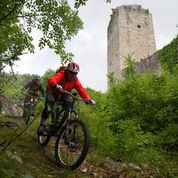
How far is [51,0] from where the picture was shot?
441 inches

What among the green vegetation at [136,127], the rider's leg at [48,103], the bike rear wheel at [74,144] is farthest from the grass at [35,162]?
the rider's leg at [48,103]

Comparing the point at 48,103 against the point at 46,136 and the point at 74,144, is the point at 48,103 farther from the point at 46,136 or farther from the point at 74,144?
the point at 74,144

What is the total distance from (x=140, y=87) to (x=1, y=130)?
14.8 ft

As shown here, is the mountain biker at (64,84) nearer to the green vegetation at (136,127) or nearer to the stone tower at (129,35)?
the green vegetation at (136,127)

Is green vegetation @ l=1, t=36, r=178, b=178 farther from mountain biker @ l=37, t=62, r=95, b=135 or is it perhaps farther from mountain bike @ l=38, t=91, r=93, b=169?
mountain biker @ l=37, t=62, r=95, b=135

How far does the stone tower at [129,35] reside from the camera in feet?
149

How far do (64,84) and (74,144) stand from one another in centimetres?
127

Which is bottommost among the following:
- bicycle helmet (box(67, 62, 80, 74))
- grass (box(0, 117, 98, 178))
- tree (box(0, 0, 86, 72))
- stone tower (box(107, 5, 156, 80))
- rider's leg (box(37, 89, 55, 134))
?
grass (box(0, 117, 98, 178))

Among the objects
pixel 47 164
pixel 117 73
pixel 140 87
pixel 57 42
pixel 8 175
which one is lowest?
pixel 8 175

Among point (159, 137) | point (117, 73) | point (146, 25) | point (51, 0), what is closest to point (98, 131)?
point (159, 137)

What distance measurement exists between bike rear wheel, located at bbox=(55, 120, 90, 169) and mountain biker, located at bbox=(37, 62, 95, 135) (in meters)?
0.59

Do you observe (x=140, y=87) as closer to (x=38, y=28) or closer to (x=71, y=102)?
(x=38, y=28)

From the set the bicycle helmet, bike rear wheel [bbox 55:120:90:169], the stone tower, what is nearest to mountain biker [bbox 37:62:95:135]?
the bicycle helmet

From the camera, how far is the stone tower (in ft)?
149
